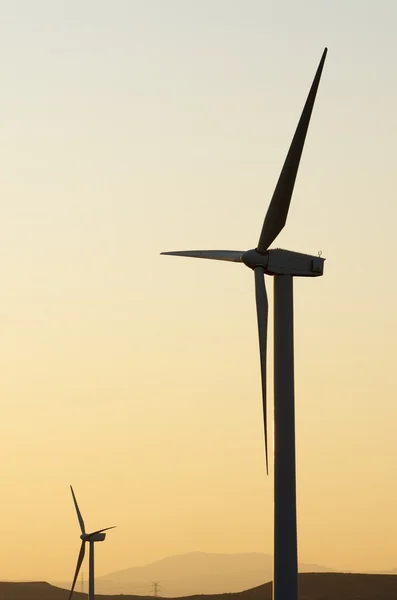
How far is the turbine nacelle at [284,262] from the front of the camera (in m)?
72.4

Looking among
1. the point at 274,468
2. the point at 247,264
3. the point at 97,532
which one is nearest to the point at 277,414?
the point at 274,468

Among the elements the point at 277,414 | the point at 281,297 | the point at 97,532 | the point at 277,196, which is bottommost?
the point at 97,532

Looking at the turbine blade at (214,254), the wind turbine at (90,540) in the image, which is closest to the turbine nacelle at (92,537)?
the wind turbine at (90,540)

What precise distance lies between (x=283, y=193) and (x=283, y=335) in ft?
21.1

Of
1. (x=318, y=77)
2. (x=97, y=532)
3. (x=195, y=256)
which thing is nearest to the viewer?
(x=318, y=77)

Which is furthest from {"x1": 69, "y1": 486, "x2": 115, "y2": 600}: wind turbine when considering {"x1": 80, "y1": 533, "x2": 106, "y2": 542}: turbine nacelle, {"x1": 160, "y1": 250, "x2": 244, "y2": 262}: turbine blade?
{"x1": 160, "y1": 250, "x2": 244, "y2": 262}: turbine blade

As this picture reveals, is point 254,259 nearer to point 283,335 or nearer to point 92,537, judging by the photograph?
point 283,335

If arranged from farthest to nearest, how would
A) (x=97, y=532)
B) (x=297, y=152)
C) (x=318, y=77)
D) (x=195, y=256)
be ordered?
(x=97, y=532) → (x=195, y=256) → (x=297, y=152) → (x=318, y=77)

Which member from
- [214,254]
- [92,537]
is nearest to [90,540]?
[92,537]

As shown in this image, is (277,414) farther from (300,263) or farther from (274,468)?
(300,263)

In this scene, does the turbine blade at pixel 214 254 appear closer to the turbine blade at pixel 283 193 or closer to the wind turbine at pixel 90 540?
the turbine blade at pixel 283 193

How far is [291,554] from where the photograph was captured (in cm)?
6831

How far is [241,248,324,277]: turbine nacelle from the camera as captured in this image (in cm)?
7244

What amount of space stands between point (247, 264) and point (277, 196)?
3.67m
